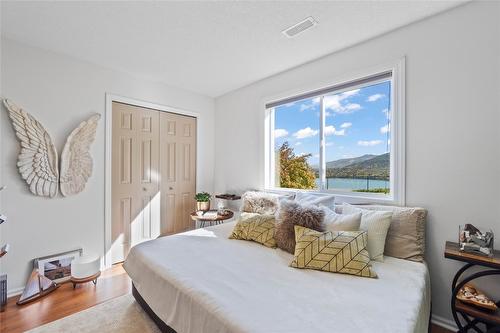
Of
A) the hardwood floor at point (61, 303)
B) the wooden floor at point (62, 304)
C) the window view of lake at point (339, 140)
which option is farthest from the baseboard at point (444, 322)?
the hardwood floor at point (61, 303)

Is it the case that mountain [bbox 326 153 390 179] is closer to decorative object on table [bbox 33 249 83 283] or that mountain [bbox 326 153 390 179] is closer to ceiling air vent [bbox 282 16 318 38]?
ceiling air vent [bbox 282 16 318 38]

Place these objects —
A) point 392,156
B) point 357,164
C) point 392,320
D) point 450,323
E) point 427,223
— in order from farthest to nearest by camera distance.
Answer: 1. point 357,164
2. point 392,156
3. point 427,223
4. point 450,323
5. point 392,320

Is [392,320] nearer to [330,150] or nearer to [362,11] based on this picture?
[330,150]

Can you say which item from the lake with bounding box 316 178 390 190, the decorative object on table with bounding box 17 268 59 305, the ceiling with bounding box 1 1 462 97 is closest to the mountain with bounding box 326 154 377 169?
the lake with bounding box 316 178 390 190

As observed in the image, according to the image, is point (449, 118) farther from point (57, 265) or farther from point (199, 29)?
point (57, 265)

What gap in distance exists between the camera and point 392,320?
1.02 meters

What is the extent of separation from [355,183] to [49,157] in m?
3.19

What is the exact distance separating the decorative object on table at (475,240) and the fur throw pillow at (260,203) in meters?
1.53

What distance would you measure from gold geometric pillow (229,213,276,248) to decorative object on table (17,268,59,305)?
1869 millimetres

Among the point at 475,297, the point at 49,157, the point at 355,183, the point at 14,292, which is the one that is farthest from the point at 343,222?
the point at 14,292

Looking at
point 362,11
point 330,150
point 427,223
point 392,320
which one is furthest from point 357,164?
point 392,320

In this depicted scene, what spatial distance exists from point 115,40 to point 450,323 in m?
3.75

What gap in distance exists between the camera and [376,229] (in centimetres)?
176

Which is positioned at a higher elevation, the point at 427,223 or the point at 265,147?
the point at 265,147
